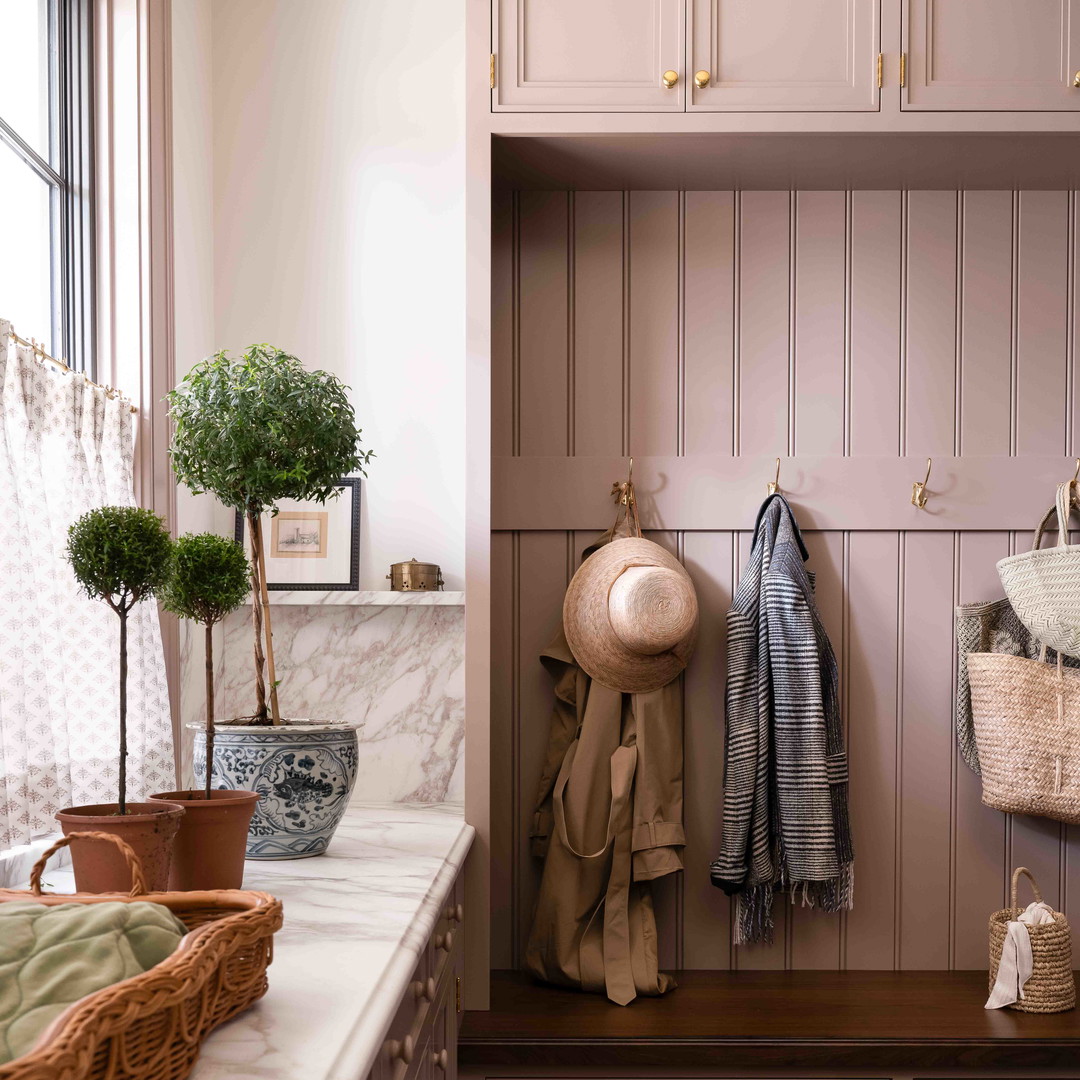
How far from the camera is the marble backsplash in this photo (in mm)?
2406

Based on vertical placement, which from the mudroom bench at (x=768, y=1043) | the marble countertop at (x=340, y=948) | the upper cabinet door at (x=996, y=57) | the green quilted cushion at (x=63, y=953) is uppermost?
the upper cabinet door at (x=996, y=57)

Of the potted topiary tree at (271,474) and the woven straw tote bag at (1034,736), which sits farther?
the woven straw tote bag at (1034,736)

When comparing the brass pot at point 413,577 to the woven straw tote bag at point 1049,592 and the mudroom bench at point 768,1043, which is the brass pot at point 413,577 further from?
the woven straw tote bag at point 1049,592

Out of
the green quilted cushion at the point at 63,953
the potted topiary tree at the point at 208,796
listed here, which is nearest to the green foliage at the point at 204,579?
the potted topiary tree at the point at 208,796

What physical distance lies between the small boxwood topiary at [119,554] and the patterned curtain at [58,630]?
0.29 metres

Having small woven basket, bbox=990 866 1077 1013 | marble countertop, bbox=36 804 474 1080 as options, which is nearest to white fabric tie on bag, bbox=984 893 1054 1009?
small woven basket, bbox=990 866 1077 1013

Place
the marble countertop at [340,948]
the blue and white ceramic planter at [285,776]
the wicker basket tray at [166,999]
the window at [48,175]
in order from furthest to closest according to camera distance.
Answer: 1. the window at [48,175]
2. the blue and white ceramic planter at [285,776]
3. the marble countertop at [340,948]
4. the wicker basket tray at [166,999]

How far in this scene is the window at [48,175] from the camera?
1.77m

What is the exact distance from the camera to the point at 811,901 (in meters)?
2.21

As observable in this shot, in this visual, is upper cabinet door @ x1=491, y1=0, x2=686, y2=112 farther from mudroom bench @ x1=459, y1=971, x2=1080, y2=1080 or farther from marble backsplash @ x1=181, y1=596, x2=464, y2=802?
mudroom bench @ x1=459, y1=971, x2=1080, y2=1080

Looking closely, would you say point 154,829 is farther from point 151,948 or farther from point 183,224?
point 183,224

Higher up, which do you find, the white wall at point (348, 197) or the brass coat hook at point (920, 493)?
the white wall at point (348, 197)

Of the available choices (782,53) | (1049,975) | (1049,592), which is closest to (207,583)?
(782,53)

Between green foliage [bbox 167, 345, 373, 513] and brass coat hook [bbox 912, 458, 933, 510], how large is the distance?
1.25 m
